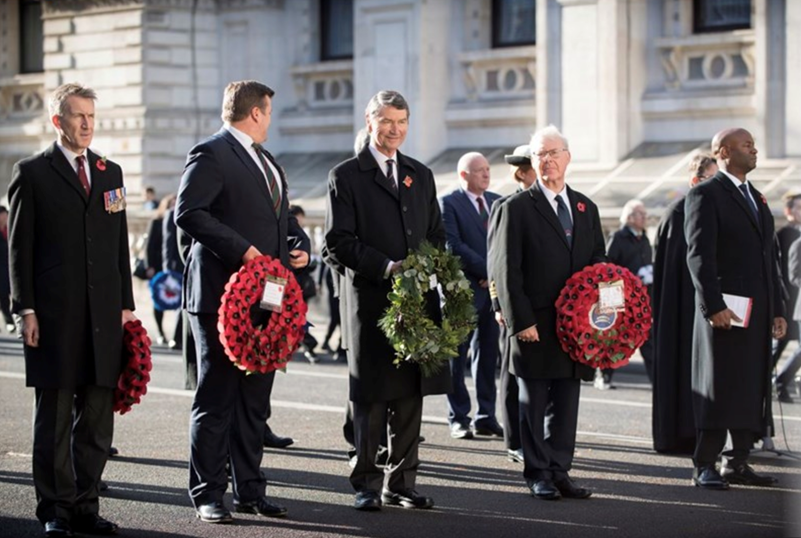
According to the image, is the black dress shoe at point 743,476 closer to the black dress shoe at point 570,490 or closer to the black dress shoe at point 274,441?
the black dress shoe at point 570,490

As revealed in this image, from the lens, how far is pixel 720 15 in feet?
77.5

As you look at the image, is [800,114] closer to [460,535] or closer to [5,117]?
[460,535]

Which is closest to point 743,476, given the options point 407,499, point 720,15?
point 407,499

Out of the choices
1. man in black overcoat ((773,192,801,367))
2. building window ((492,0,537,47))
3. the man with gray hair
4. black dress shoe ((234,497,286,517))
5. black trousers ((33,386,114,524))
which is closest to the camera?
black trousers ((33,386,114,524))

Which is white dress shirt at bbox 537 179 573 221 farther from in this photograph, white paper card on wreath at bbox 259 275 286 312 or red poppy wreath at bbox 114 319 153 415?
red poppy wreath at bbox 114 319 153 415

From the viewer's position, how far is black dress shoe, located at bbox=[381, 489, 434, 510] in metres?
8.90

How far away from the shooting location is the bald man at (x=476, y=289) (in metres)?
11.8

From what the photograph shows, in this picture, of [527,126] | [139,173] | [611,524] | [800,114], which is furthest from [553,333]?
[139,173]

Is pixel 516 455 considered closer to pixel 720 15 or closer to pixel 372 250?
pixel 372 250

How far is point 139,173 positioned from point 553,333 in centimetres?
2067

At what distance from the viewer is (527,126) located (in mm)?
25578

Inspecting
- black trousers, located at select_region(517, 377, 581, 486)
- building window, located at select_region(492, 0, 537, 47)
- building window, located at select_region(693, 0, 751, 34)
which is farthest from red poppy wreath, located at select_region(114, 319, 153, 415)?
building window, located at select_region(492, 0, 537, 47)

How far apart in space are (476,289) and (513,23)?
14772mm

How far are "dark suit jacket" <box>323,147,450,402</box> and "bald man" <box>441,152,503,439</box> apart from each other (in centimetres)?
278
